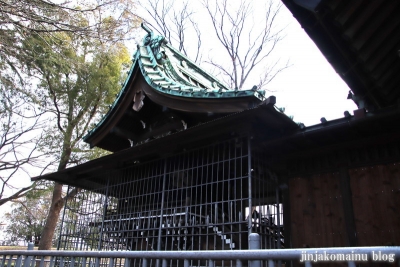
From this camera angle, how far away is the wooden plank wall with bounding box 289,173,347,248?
5.18 meters

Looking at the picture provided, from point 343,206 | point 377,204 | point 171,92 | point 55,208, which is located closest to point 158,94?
point 171,92

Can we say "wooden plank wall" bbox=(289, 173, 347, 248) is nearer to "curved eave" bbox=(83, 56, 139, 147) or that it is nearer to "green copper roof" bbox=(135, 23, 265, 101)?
"green copper roof" bbox=(135, 23, 265, 101)

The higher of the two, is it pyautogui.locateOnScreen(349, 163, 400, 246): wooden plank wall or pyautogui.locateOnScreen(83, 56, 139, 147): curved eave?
pyautogui.locateOnScreen(83, 56, 139, 147): curved eave

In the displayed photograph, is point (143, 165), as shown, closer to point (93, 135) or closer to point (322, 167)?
point (93, 135)

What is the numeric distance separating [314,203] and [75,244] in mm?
6388

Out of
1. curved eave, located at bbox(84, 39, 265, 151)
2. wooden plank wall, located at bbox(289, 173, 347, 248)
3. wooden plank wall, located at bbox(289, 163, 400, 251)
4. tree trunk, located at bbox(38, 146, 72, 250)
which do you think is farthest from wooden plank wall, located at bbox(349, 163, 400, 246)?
tree trunk, located at bbox(38, 146, 72, 250)

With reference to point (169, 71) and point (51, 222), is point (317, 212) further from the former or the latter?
point (51, 222)

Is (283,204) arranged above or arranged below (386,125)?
below

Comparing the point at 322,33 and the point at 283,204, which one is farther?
the point at 283,204

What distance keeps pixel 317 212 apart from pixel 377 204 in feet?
3.01

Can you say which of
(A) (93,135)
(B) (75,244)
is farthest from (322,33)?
(B) (75,244)

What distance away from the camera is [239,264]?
2.36m

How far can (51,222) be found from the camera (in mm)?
13281

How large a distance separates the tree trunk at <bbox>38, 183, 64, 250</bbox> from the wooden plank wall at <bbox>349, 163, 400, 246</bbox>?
1181 centimetres
